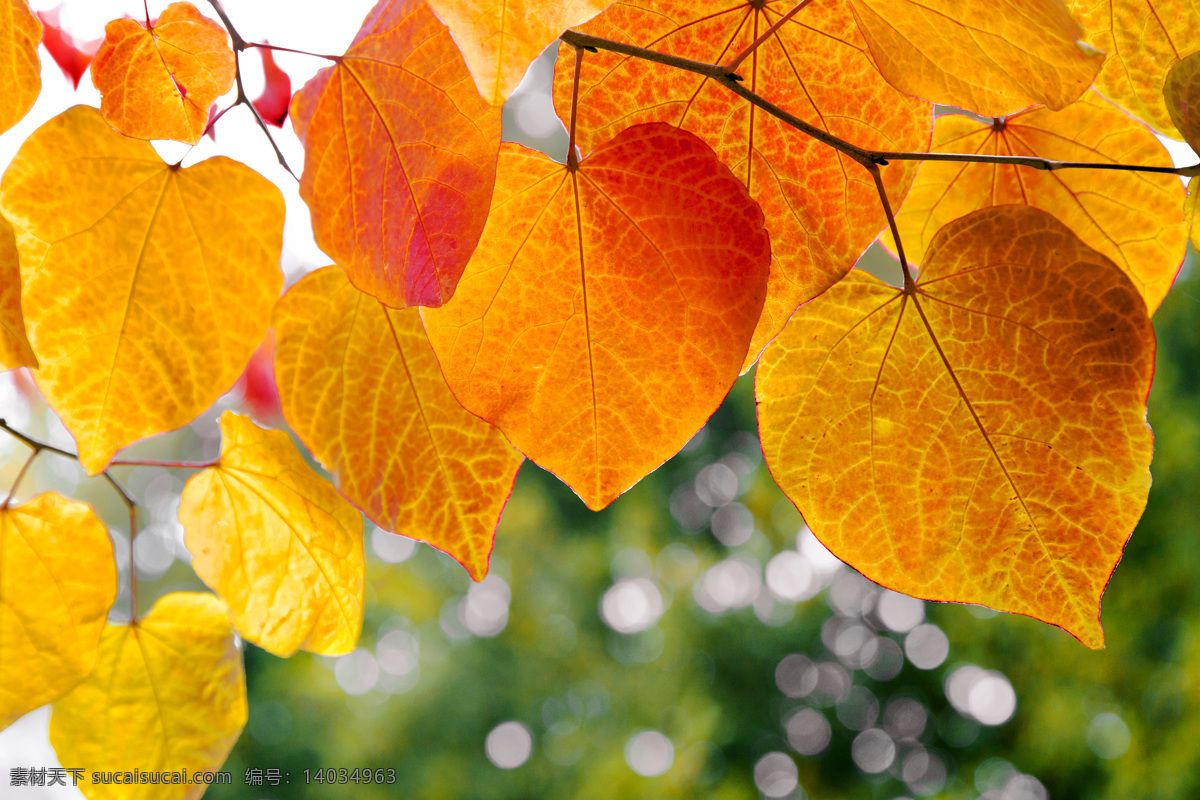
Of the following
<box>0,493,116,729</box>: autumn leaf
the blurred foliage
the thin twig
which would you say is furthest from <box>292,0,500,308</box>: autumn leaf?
the blurred foliage

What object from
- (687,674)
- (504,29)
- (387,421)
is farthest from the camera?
(687,674)

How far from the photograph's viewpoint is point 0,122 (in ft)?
0.58

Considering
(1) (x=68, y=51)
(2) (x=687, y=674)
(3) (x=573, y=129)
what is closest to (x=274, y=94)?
(1) (x=68, y=51)

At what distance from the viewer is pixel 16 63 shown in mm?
178

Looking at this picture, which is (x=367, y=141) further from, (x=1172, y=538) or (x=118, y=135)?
(x=1172, y=538)

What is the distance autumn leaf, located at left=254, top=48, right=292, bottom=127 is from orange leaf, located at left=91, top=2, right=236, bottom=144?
4.1 inches

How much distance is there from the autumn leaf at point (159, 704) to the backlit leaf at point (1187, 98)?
298mm

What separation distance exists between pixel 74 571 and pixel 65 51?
8.6 inches

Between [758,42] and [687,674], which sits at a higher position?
[758,42]

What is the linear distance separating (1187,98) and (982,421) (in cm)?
8

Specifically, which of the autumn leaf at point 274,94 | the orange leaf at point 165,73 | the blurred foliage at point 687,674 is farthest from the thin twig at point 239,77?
the blurred foliage at point 687,674

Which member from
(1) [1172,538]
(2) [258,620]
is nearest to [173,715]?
(2) [258,620]

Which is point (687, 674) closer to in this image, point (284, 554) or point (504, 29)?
point (284, 554)

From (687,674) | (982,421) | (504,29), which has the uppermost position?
(504,29)
